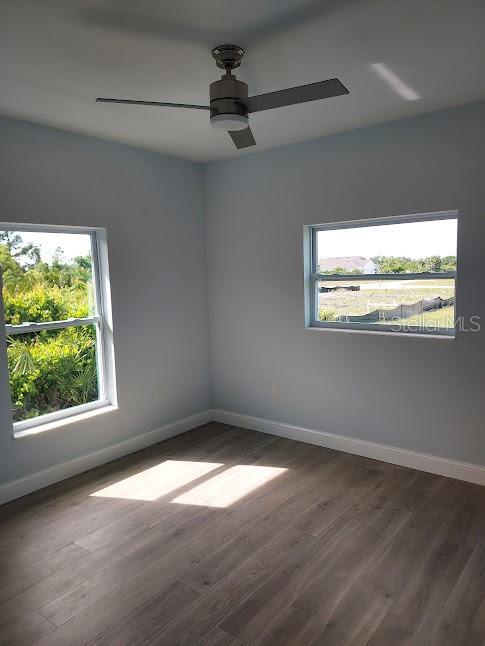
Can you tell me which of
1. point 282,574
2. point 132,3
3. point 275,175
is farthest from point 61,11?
point 282,574

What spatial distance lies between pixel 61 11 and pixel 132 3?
28 cm

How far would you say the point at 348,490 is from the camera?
314 cm

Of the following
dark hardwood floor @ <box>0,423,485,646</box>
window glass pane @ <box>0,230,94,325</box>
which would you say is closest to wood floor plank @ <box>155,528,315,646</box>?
dark hardwood floor @ <box>0,423,485,646</box>

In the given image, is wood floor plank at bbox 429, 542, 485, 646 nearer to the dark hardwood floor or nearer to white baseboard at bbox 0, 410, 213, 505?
the dark hardwood floor

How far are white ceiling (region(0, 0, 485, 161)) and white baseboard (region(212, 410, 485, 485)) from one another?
7.84 ft

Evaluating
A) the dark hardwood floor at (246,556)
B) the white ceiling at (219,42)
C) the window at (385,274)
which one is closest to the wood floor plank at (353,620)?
the dark hardwood floor at (246,556)

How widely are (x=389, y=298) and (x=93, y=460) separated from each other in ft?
8.47

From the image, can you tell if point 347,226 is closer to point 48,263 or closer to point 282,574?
point 48,263

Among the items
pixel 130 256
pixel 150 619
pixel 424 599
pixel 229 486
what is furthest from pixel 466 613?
pixel 130 256

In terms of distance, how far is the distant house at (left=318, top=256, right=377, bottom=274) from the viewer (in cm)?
364

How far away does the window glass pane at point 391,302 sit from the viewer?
10.8ft

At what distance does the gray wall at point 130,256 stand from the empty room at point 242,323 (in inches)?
0.8

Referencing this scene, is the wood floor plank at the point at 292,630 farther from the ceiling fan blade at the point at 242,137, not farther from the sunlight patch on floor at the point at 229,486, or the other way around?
the ceiling fan blade at the point at 242,137

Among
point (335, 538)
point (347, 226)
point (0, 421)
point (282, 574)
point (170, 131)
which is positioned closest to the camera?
point (282, 574)
